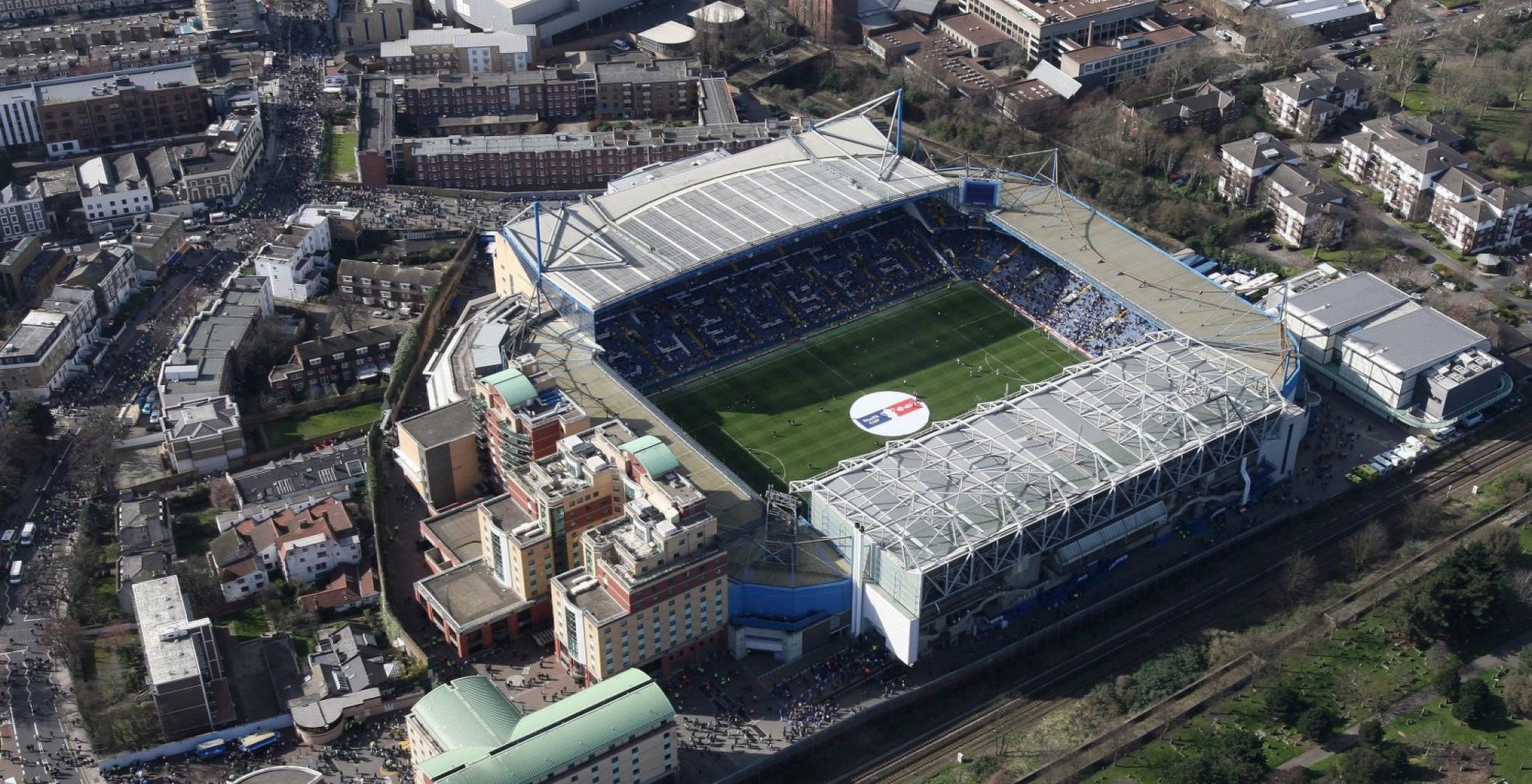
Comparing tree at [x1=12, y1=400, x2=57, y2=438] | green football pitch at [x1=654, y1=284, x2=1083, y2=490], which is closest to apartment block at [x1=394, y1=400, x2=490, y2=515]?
green football pitch at [x1=654, y1=284, x2=1083, y2=490]

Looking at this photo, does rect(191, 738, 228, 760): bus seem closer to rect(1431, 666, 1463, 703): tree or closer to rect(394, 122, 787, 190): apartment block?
rect(1431, 666, 1463, 703): tree

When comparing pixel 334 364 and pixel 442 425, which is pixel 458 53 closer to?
pixel 334 364

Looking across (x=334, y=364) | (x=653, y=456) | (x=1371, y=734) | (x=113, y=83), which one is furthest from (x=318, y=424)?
(x=1371, y=734)

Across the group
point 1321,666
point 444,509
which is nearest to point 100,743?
point 444,509

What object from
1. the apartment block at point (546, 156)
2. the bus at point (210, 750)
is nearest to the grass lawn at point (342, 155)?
the apartment block at point (546, 156)

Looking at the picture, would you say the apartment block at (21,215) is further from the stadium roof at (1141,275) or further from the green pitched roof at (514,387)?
the stadium roof at (1141,275)

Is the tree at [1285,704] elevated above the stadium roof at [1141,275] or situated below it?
below

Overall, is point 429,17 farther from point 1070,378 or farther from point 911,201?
point 1070,378
